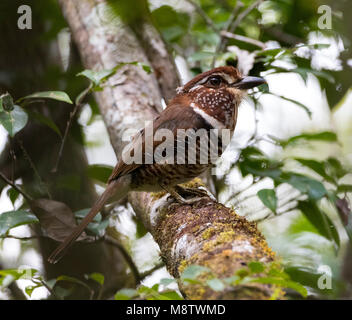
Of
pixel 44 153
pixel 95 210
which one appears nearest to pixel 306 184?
pixel 95 210

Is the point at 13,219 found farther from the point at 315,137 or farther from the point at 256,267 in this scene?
the point at 315,137

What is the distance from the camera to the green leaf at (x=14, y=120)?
89.7 inches

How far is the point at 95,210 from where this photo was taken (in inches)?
100

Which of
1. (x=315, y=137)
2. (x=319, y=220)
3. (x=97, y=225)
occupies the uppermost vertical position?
(x=315, y=137)

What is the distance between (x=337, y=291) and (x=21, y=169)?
227 centimetres

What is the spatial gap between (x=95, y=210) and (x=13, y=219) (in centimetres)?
43

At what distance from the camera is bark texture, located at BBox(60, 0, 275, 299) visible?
62.1 inches

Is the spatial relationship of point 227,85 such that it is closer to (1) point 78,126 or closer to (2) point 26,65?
(1) point 78,126

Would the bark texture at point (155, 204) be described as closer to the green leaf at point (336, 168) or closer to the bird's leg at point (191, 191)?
the bird's leg at point (191, 191)

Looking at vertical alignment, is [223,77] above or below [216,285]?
above

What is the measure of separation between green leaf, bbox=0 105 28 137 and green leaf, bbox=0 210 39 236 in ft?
1.37
